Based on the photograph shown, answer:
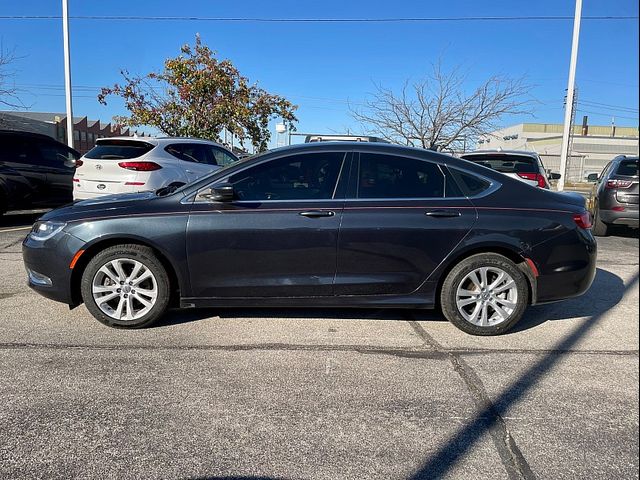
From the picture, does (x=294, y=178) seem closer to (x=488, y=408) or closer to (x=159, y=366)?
(x=159, y=366)

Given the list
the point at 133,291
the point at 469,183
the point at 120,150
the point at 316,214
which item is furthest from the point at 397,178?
the point at 120,150

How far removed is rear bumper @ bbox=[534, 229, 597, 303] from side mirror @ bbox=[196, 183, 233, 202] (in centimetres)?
263

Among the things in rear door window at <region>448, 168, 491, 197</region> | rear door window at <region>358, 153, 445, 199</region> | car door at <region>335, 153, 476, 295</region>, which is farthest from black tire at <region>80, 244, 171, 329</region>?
rear door window at <region>448, 168, 491, 197</region>

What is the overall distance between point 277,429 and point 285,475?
1.36ft

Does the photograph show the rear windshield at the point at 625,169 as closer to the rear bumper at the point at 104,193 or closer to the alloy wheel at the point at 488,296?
the alloy wheel at the point at 488,296

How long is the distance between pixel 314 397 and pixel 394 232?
1.60m

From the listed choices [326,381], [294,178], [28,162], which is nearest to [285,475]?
[326,381]

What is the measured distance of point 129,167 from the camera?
27.2ft

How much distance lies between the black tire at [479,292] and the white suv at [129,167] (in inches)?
216

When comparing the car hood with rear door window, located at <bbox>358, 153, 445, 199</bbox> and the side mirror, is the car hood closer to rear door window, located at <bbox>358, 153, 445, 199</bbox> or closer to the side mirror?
the side mirror

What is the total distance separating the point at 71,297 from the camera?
4.36m

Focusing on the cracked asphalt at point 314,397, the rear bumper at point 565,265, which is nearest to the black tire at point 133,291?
the cracked asphalt at point 314,397

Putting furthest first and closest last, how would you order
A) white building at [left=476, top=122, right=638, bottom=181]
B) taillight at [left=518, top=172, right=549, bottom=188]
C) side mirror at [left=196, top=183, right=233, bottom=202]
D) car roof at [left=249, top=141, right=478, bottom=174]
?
1. white building at [left=476, top=122, right=638, bottom=181]
2. taillight at [left=518, top=172, right=549, bottom=188]
3. car roof at [left=249, top=141, right=478, bottom=174]
4. side mirror at [left=196, top=183, right=233, bottom=202]

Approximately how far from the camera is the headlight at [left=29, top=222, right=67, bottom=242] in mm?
4305
